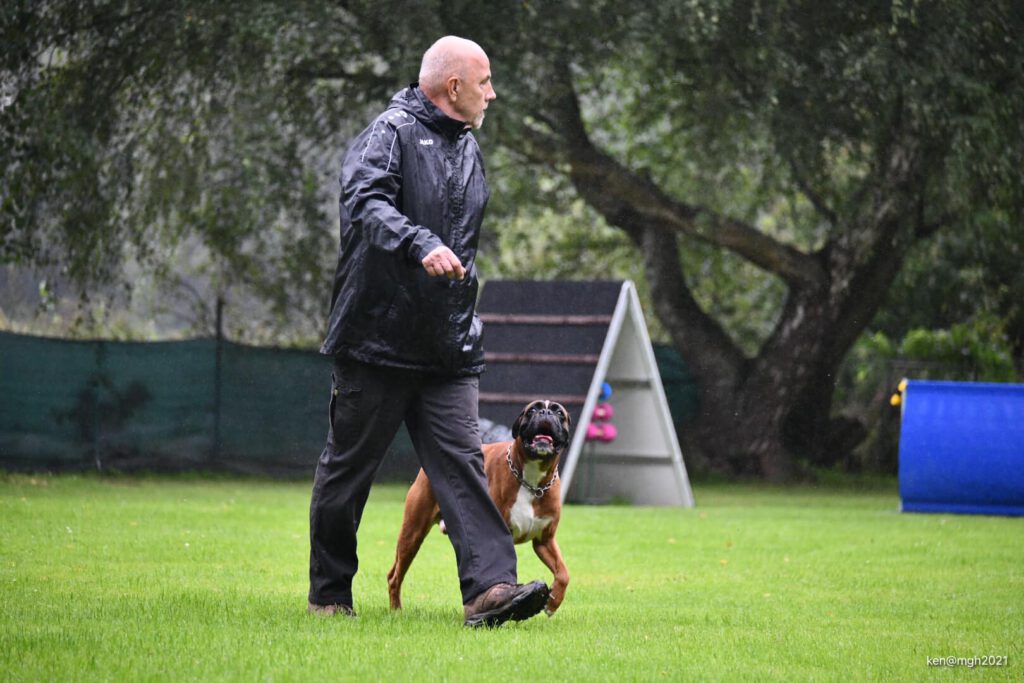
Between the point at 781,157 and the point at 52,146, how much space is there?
784 cm

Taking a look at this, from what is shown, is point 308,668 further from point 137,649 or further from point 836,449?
point 836,449

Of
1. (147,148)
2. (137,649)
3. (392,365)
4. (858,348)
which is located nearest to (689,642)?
(392,365)

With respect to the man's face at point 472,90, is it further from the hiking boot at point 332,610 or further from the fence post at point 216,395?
the fence post at point 216,395

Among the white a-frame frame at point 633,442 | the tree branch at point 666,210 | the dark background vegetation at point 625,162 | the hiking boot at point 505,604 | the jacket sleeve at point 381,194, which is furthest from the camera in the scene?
the tree branch at point 666,210

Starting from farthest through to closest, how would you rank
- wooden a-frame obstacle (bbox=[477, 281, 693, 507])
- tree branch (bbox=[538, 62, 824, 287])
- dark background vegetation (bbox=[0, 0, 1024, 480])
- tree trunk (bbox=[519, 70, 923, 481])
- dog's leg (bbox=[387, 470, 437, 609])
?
tree branch (bbox=[538, 62, 824, 287]) → tree trunk (bbox=[519, 70, 923, 481]) → dark background vegetation (bbox=[0, 0, 1024, 480]) → wooden a-frame obstacle (bbox=[477, 281, 693, 507]) → dog's leg (bbox=[387, 470, 437, 609])

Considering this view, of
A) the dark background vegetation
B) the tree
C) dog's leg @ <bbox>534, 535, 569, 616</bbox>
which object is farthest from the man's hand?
the tree

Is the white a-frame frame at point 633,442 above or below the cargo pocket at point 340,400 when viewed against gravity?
Result: below

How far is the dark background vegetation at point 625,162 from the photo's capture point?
13688 mm

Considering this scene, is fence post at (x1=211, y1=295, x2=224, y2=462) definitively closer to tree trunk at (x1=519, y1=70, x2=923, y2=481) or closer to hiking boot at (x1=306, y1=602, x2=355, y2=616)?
tree trunk at (x1=519, y1=70, x2=923, y2=481)

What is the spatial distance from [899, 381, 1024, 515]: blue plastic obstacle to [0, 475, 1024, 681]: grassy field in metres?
0.64

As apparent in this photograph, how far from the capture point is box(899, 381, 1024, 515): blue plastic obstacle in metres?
12.1

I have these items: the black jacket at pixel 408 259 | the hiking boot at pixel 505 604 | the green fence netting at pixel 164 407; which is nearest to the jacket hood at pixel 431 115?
the black jacket at pixel 408 259

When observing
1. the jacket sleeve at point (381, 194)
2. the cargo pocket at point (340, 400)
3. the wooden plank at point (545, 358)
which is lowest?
the wooden plank at point (545, 358)

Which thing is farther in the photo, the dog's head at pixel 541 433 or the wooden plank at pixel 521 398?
the wooden plank at pixel 521 398
